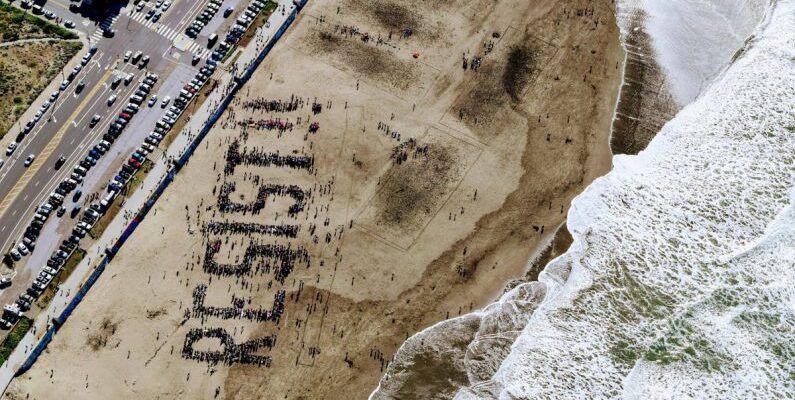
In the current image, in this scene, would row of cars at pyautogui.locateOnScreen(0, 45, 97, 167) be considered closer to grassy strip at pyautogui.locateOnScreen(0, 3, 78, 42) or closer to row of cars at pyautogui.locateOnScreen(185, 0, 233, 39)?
grassy strip at pyautogui.locateOnScreen(0, 3, 78, 42)

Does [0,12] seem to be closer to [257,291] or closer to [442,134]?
[257,291]

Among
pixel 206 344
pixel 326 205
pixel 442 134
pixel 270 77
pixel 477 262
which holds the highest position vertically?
pixel 270 77

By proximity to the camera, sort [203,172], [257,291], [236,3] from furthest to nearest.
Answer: [236,3]
[203,172]
[257,291]

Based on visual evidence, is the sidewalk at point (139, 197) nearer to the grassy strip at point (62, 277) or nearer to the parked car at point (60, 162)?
the grassy strip at point (62, 277)

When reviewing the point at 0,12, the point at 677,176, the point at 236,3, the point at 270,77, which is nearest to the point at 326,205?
the point at 270,77

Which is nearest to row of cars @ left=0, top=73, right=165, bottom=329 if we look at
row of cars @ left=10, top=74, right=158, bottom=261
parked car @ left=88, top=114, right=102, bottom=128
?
row of cars @ left=10, top=74, right=158, bottom=261

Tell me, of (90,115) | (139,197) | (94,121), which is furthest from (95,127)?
(139,197)
